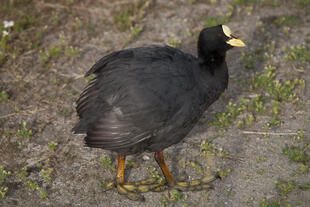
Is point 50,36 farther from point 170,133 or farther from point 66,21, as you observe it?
point 170,133

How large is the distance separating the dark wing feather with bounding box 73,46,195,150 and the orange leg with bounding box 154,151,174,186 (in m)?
0.56

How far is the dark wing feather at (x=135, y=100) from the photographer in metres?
3.89

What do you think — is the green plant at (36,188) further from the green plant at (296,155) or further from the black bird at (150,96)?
the green plant at (296,155)

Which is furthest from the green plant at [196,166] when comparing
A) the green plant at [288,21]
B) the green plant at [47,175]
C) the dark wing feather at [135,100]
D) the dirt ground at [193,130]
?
the green plant at [288,21]

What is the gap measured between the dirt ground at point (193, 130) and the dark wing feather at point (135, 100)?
85 cm

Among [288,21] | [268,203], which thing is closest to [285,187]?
[268,203]

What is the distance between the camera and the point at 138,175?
4727mm

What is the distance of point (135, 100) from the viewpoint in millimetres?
3891

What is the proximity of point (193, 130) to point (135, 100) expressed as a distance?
1.56 m

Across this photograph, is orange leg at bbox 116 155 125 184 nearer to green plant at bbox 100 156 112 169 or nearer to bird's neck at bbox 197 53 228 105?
green plant at bbox 100 156 112 169

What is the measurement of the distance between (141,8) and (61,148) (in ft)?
10.5

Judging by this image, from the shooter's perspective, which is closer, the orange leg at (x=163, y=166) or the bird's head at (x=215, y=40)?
the bird's head at (x=215, y=40)

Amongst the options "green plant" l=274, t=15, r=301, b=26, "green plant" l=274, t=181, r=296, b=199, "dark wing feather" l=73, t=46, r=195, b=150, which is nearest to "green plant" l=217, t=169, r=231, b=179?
"green plant" l=274, t=181, r=296, b=199

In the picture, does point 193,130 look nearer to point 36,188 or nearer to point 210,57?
point 210,57
